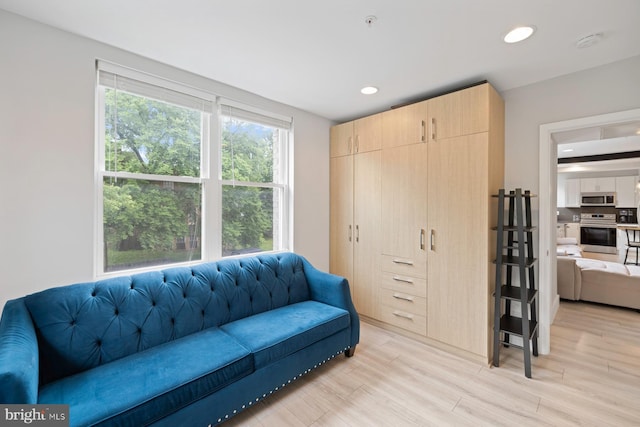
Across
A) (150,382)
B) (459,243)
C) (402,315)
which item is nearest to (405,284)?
(402,315)

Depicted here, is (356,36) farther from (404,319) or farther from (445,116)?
(404,319)

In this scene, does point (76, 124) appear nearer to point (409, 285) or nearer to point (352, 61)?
point (352, 61)

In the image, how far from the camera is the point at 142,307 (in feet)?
6.24

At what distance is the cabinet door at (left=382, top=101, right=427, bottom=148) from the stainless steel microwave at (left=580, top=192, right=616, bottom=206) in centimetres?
770

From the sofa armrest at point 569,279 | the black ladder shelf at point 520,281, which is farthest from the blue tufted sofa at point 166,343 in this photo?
the sofa armrest at point 569,279

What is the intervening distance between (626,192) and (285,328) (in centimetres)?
943

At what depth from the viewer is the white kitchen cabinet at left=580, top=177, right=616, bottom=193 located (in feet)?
23.5

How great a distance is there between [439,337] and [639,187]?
7848mm

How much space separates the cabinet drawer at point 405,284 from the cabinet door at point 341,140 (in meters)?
1.58

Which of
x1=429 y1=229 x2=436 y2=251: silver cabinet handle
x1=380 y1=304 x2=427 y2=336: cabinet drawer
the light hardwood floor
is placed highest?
x1=429 y1=229 x2=436 y2=251: silver cabinet handle

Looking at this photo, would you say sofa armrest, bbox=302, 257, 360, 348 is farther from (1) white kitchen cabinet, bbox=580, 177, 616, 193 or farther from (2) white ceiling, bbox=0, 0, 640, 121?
(1) white kitchen cabinet, bbox=580, 177, 616, 193

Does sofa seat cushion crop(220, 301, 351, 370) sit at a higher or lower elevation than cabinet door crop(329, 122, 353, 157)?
lower

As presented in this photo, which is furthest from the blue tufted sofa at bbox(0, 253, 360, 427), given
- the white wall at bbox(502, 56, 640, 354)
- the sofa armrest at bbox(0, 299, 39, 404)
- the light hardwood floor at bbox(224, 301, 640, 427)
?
the white wall at bbox(502, 56, 640, 354)

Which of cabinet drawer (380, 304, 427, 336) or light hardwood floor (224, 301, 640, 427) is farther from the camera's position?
cabinet drawer (380, 304, 427, 336)
